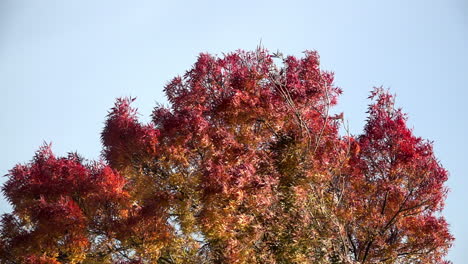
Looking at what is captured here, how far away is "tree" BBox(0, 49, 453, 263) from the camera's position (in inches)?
543

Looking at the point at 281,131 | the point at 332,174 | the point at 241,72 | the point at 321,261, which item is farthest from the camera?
the point at 241,72

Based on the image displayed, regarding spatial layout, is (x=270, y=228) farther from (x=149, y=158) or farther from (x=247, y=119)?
(x=149, y=158)

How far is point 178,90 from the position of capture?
1789 cm

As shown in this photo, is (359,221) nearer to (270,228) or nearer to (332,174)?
(332,174)

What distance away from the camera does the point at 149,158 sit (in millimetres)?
16719

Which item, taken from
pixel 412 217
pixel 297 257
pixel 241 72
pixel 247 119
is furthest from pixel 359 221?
pixel 241 72

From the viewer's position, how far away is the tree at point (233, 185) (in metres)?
13.8

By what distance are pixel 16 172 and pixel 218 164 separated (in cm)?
692

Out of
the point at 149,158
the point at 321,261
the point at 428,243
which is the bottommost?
the point at 321,261

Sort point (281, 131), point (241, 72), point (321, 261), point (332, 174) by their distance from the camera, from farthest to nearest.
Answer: point (241, 72), point (281, 131), point (332, 174), point (321, 261)

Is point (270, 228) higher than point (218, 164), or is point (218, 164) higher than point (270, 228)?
point (218, 164)

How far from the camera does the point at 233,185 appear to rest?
530 inches

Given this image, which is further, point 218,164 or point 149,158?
point 149,158

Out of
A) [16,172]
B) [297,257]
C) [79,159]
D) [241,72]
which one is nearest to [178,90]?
[241,72]
